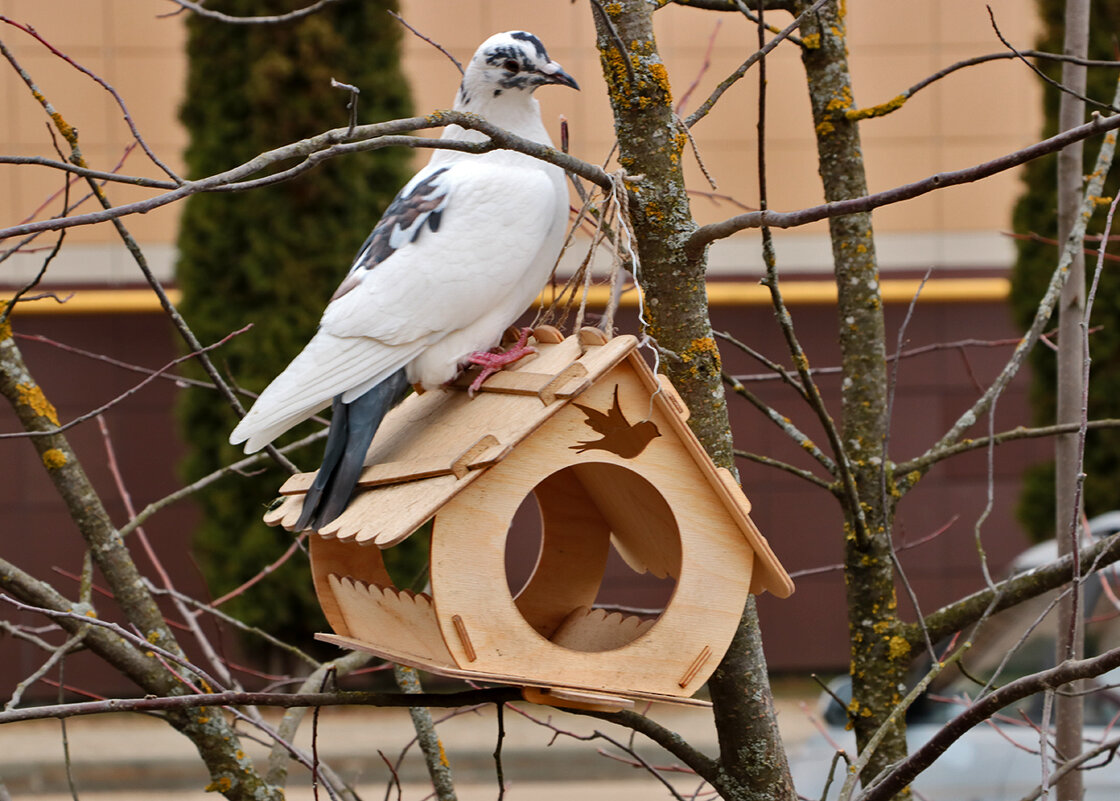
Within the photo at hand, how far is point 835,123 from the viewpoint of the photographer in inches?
82.8

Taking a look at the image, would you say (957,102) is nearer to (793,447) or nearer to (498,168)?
(793,447)

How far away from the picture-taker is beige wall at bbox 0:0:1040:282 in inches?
307

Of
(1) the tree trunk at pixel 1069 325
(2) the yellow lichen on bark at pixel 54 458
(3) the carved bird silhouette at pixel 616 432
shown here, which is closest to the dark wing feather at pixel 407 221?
(3) the carved bird silhouette at pixel 616 432

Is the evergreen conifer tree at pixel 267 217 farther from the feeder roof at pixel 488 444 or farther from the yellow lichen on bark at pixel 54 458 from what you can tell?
Result: the feeder roof at pixel 488 444

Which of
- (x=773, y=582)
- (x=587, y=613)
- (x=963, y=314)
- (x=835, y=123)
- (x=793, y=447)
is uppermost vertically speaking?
(x=835, y=123)

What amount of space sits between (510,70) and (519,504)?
28.5 inches

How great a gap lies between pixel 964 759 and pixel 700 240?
2.86 metres

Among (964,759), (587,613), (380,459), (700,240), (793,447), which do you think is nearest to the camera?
(700,240)

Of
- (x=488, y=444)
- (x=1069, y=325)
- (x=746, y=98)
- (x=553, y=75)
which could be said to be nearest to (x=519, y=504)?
(x=488, y=444)

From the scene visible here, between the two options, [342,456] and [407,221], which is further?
[407,221]

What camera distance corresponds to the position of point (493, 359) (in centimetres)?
160

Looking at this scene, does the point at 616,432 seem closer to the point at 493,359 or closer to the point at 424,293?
the point at 493,359

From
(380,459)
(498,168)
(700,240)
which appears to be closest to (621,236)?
(700,240)

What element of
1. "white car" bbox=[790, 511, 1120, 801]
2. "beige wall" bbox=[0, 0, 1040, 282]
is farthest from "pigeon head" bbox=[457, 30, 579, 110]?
"beige wall" bbox=[0, 0, 1040, 282]
